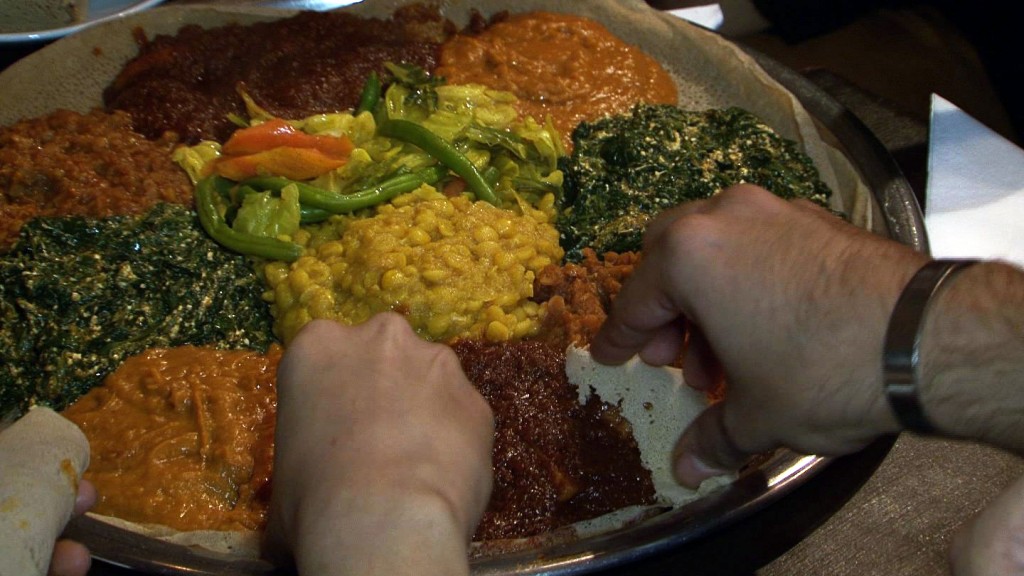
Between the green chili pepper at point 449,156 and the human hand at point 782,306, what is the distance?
4.90ft

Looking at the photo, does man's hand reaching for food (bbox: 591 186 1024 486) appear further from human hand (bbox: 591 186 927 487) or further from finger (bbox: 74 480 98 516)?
finger (bbox: 74 480 98 516)

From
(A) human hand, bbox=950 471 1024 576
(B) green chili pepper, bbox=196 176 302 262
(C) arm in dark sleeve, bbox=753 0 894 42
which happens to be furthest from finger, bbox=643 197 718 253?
(C) arm in dark sleeve, bbox=753 0 894 42

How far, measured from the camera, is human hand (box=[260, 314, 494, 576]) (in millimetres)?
1206

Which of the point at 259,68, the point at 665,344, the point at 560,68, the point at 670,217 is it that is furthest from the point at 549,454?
the point at 259,68

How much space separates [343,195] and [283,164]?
28 centimetres

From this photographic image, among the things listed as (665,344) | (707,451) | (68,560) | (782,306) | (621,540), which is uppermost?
(782,306)

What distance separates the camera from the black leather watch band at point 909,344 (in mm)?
1369

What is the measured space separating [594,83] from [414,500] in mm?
2913

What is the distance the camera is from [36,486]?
1.50 metres

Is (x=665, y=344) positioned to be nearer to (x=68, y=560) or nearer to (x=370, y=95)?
(x=68, y=560)

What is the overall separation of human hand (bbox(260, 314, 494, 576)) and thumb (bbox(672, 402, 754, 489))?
55 cm

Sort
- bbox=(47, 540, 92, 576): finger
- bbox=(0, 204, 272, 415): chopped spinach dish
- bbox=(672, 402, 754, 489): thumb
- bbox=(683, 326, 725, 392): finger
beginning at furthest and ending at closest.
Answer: bbox=(0, 204, 272, 415): chopped spinach dish → bbox=(683, 326, 725, 392): finger → bbox=(672, 402, 754, 489): thumb → bbox=(47, 540, 92, 576): finger

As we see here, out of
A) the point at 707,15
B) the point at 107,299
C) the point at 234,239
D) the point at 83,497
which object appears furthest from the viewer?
the point at 707,15

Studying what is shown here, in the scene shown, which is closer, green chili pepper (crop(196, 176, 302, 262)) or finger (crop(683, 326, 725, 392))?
finger (crop(683, 326, 725, 392))
